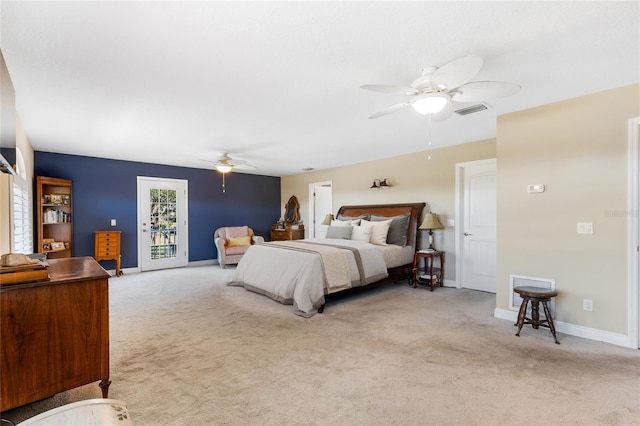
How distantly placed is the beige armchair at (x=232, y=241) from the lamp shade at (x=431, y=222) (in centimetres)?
388

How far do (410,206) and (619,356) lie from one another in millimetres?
3451

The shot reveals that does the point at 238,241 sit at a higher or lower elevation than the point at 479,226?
lower

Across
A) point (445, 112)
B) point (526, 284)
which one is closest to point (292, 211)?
point (526, 284)

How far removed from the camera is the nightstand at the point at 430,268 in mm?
4943

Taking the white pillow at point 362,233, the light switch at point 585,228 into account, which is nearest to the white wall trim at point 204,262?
the white pillow at point 362,233

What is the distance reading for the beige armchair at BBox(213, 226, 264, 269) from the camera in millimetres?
6898

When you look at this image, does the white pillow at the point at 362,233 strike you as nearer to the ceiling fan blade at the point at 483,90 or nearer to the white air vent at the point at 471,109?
the white air vent at the point at 471,109

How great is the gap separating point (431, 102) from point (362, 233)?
344 centimetres

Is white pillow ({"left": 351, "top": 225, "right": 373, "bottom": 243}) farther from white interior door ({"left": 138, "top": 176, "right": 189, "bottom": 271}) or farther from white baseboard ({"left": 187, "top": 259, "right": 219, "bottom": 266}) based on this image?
white interior door ({"left": 138, "top": 176, "right": 189, "bottom": 271})

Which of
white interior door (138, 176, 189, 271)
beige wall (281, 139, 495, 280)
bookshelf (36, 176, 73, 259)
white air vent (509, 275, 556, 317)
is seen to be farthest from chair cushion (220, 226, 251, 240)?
white air vent (509, 275, 556, 317)

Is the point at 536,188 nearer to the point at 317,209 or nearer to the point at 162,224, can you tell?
the point at 317,209

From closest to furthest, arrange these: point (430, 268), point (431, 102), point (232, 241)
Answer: point (431, 102) < point (430, 268) < point (232, 241)

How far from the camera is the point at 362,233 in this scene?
217 inches

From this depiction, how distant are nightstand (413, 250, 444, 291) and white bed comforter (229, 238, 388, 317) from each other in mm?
670
